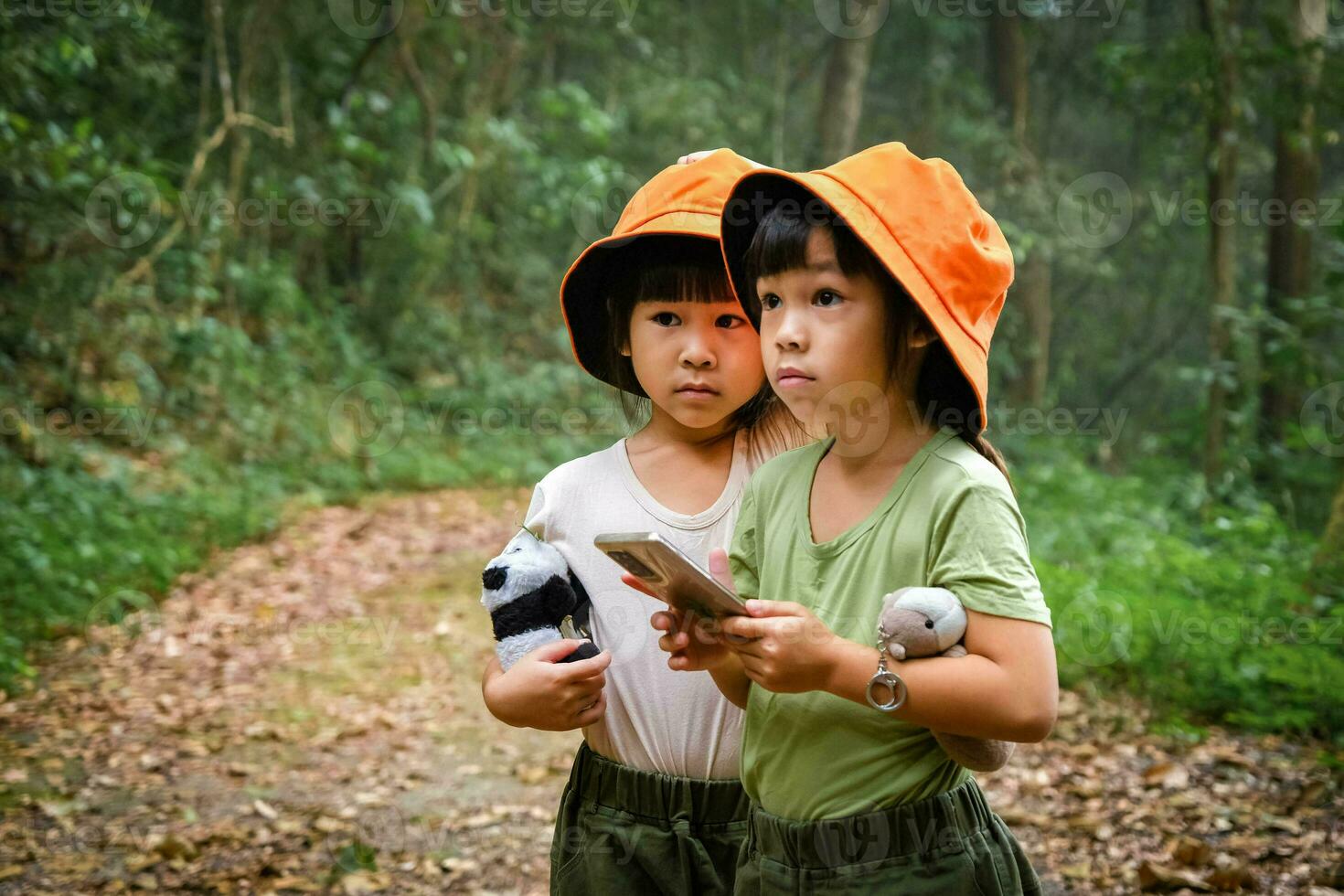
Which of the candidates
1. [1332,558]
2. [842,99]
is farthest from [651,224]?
[842,99]

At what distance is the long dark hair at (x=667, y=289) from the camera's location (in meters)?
1.88

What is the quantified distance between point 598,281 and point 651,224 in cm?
24

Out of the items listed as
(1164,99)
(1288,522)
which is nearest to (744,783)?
(1288,522)

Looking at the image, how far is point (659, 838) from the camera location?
1.86 metres

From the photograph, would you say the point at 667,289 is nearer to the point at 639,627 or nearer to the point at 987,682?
the point at 639,627

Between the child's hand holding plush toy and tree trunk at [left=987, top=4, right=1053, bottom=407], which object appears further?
tree trunk at [left=987, top=4, right=1053, bottom=407]

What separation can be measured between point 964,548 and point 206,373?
9.10 meters

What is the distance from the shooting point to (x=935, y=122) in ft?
49.5

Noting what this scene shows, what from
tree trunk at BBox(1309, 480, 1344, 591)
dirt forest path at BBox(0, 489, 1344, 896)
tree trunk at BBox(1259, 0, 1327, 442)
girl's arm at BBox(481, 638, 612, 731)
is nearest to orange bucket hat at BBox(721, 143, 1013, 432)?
girl's arm at BBox(481, 638, 612, 731)

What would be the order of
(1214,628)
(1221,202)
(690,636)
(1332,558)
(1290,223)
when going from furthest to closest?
(1290,223), (1221,202), (1332,558), (1214,628), (690,636)

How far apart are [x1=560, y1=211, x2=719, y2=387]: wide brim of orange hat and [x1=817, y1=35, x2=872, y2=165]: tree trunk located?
10974 mm

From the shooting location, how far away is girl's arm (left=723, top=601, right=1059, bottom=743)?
137cm

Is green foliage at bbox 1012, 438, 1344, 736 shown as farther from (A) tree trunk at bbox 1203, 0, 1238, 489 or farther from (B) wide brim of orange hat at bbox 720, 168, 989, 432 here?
(B) wide brim of orange hat at bbox 720, 168, 989, 432

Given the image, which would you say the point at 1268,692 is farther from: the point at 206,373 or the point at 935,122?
the point at 935,122
